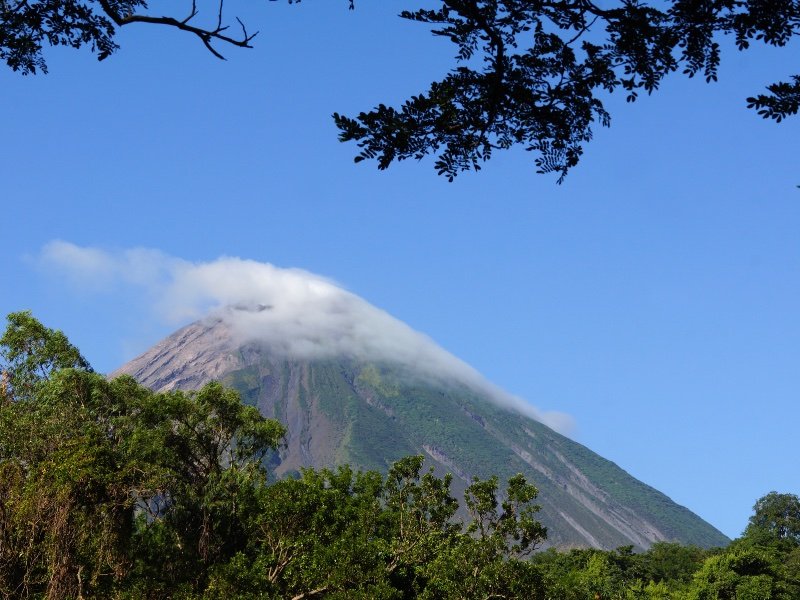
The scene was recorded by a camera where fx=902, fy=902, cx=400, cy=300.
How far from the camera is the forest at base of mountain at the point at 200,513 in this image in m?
20.8

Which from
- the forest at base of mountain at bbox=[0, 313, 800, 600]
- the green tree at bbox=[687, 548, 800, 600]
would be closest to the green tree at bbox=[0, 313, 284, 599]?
the forest at base of mountain at bbox=[0, 313, 800, 600]

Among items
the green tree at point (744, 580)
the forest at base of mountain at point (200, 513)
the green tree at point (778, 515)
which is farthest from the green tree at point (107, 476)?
the green tree at point (778, 515)

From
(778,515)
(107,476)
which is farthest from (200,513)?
(778,515)

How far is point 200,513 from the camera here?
105 ft

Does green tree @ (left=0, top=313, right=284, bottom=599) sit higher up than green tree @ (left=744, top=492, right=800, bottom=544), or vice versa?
green tree @ (left=744, top=492, right=800, bottom=544)

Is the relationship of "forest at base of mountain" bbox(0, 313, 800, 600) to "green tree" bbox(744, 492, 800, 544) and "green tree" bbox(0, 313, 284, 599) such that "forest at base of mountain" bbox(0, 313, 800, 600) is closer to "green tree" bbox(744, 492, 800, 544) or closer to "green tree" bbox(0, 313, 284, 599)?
"green tree" bbox(0, 313, 284, 599)

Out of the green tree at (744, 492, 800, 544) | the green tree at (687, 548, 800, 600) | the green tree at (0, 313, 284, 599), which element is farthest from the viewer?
the green tree at (744, 492, 800, 544)

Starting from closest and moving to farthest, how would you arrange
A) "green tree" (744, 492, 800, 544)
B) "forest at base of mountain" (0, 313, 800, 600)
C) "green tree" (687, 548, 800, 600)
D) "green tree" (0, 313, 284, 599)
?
"green tree" (0, 313, 284, 599)
"forest at base of mountain" (0, 313, 800, 600)
"green tree" (687, 548, 800, 600)
"green tree" (744, 492, 800, 544)

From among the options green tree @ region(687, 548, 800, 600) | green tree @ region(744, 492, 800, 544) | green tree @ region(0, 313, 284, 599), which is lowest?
green tree @ region(0, 313, 284, 599)

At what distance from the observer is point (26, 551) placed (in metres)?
19.9

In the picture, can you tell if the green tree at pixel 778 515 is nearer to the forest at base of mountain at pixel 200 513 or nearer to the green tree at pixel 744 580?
the green tree at pixel 744 580

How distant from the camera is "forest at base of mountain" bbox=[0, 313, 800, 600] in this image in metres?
20.8

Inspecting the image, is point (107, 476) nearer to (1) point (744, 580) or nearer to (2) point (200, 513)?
(2) point (200, 513)

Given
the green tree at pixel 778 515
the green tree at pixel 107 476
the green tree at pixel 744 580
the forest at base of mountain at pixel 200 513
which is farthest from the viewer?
the green tree at pixel 778 515
